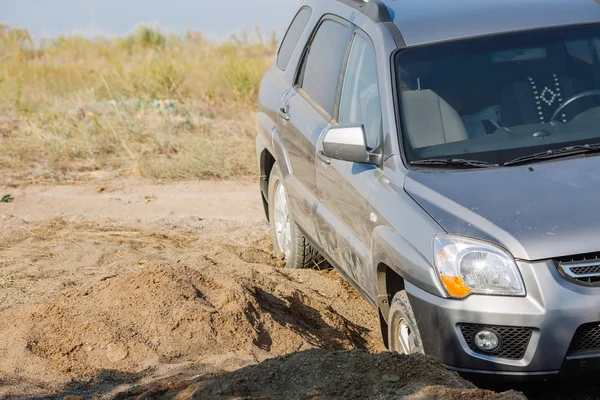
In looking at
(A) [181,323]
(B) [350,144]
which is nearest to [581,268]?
(B) [350,144]

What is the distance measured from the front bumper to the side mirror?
3.35 feet

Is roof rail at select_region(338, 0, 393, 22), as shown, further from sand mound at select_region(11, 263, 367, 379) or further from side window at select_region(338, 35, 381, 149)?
sand mound at select_region(11, 263, 367, 379)

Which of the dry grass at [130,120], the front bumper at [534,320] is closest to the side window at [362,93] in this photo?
the front bumper at [534,320]

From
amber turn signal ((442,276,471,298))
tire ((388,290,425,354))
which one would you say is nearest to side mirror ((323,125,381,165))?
tire ((388,290,425,354))

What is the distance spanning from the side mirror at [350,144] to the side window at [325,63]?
77 centimetres

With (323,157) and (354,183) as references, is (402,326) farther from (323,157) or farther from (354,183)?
(323,157)

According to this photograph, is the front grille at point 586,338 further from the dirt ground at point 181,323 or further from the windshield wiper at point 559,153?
the windshield wiper at point 559,153

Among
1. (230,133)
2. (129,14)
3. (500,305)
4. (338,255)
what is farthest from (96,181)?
(129,14)

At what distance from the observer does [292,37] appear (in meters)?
6.90

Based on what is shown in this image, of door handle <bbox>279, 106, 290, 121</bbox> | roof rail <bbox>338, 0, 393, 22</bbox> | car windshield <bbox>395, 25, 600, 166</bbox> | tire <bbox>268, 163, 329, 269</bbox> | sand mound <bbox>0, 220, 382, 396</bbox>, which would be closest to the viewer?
car windshield <bbox>395, 25, 600, 166</bbox>

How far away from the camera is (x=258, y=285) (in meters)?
6.03

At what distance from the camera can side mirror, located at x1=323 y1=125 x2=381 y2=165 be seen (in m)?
4.79

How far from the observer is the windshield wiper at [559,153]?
455 cm

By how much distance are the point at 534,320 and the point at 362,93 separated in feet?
6.26
